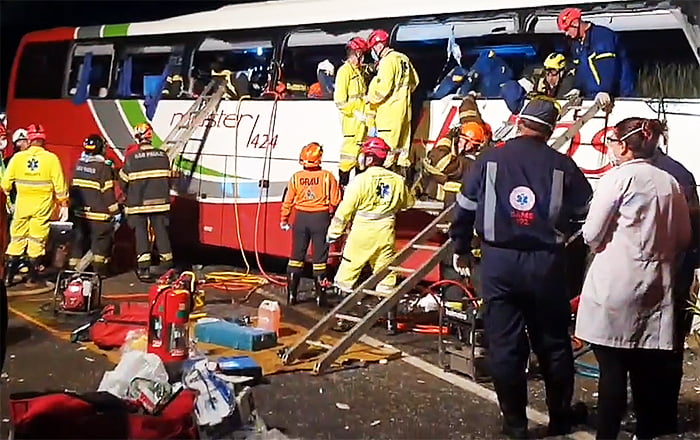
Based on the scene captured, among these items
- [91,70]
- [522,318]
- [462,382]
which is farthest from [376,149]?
[91,70]

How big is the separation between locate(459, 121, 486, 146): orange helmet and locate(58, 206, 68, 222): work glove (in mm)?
4084

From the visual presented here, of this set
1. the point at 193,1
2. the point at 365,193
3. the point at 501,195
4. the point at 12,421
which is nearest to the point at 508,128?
the point at 365,193

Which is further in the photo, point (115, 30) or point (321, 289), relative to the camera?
point (115, 30)

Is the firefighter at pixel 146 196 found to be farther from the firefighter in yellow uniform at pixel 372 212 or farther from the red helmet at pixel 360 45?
the firefighter in yellow uniform at pixel 372 212

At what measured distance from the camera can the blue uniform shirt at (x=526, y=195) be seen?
4883mm

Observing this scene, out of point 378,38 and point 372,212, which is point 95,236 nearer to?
point 372,212

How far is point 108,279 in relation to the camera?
9.62m

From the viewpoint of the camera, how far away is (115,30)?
36.7 ft

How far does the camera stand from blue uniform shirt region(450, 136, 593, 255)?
192 inches

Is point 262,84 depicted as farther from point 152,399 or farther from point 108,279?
point 152,399

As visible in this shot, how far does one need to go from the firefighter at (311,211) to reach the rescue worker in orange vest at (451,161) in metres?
0.92

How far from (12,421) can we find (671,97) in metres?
4.74

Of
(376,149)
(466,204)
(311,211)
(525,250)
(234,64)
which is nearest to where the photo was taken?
(525,250)

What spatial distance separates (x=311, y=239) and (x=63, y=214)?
8.49 ft
